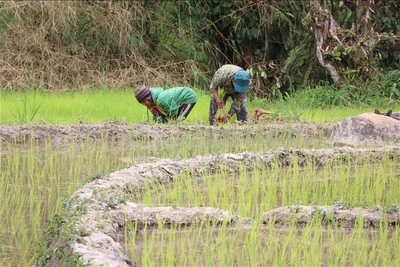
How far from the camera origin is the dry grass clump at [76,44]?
10773 mm

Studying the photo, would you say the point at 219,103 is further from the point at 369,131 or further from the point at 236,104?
the point at 369,131

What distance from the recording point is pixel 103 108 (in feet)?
28.9

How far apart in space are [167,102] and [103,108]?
1159mm

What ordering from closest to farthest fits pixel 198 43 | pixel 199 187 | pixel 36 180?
pixel 199 187 < pixel 36 180 < pixel 198 43

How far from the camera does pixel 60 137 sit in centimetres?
699

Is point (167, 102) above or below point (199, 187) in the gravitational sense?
above

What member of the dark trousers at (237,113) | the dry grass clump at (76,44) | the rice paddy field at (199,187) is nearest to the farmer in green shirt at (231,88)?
the dark trousers at (237,113)

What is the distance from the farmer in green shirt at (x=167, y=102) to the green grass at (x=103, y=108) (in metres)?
0.15

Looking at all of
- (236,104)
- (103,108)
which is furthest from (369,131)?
(103,108)

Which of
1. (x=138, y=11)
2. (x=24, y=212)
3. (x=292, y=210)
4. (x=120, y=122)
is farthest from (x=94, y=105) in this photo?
(x=292, y=210)

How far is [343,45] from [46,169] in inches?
222

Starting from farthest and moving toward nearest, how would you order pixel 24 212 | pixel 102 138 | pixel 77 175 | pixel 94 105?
pixel 94 105
pixel 102 138
pixel 77 175
pixel 24 212

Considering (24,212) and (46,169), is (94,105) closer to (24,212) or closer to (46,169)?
(46,169)

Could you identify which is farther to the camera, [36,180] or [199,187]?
[36,180]
